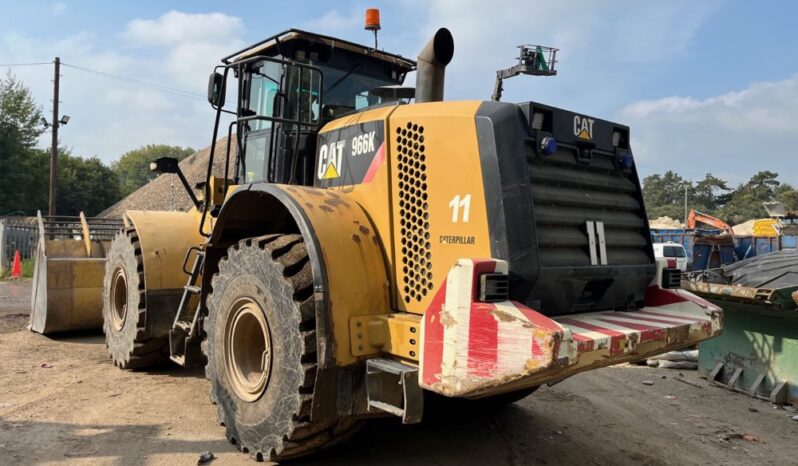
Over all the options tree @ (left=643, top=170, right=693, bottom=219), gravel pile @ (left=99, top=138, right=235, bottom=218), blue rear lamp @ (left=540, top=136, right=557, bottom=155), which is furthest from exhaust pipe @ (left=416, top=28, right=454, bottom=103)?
tree @ (left=643, top=170, right=693, bottom=219)

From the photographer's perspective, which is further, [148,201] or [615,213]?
[148,201]

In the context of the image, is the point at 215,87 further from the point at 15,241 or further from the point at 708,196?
the point at 708,196

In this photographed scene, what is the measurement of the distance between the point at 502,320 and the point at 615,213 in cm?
155

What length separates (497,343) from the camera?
105 inches

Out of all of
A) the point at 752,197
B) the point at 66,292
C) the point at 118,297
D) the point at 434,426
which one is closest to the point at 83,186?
the point at 66,292

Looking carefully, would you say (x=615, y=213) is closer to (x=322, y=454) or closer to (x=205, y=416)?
(x=322, y=454)

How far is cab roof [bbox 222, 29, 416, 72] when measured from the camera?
4664 millimetres

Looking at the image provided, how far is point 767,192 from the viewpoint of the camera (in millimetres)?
60125

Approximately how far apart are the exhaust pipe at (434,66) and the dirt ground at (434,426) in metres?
2.39

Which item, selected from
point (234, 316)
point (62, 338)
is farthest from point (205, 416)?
point (62, 338)

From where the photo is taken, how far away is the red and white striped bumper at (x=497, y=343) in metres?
2.57

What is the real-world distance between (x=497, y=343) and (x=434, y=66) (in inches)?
76.2

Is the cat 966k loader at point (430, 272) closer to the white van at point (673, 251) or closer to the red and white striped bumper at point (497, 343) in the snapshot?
the red and white striped bumper at point (497, 343)

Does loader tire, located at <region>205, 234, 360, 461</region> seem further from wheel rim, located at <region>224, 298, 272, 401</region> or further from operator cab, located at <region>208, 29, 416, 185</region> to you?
operator cab, located at <region>208, 29, 416, 185</region>
